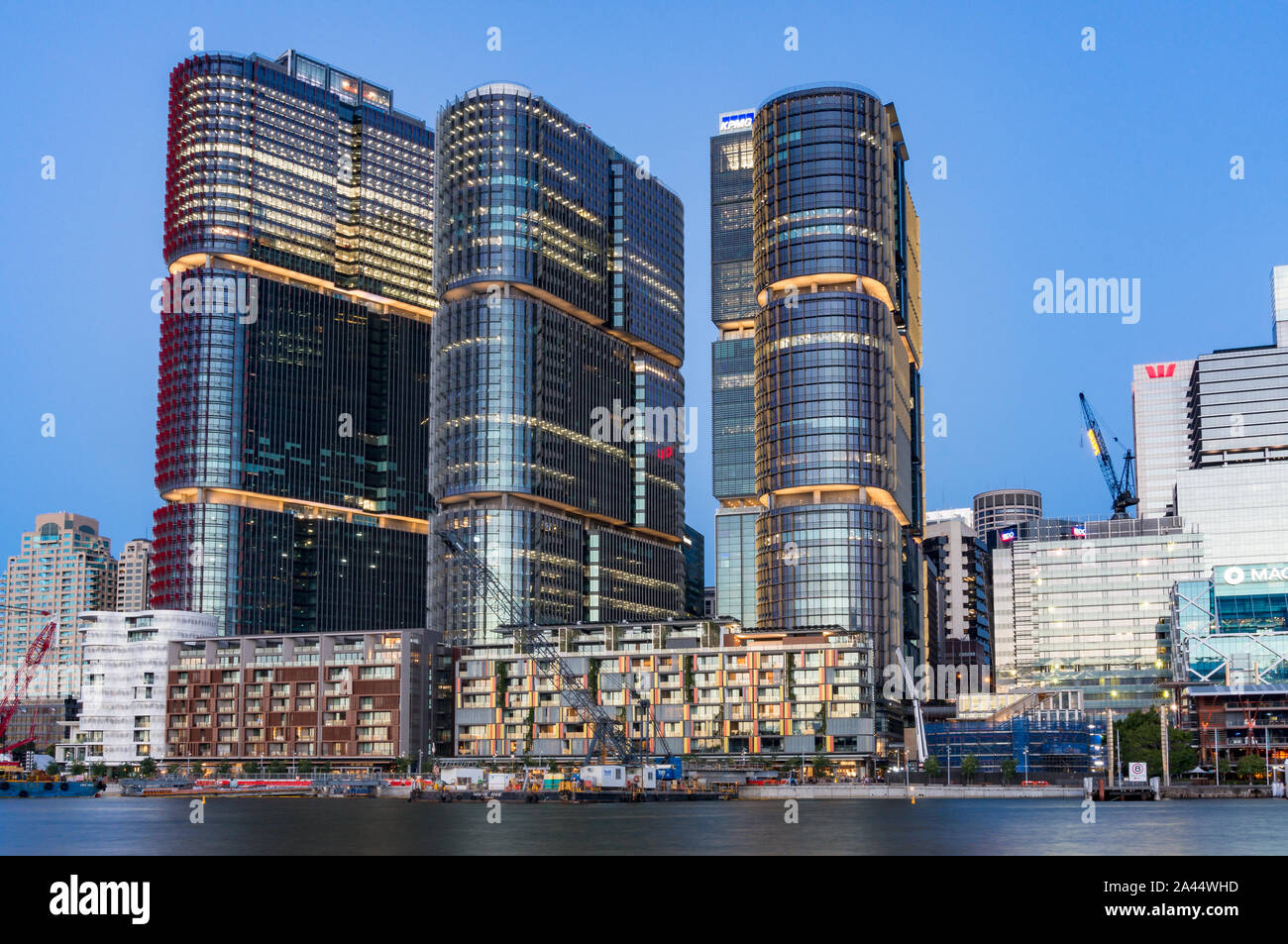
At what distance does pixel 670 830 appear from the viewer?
418 feet

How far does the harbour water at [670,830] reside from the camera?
99438 millimetres

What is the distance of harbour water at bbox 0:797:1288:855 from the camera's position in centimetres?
9944
